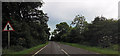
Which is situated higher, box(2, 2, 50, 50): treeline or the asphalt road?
box(2, 2, 50, 50): treeline

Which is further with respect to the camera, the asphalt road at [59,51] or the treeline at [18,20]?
the treeline at [18,20]

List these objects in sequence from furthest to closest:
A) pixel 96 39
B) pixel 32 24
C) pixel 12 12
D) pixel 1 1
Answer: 1. pixel 96 39
2. pixel 32 24
3. pixel 12 12
4. pixel 1 1

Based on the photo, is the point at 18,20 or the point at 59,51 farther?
the point at 18,20

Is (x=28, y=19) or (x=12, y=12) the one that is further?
(x=28, y=19)

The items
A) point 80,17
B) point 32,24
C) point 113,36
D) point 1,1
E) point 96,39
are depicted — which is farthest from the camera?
point 80,17

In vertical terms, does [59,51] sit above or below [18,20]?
below

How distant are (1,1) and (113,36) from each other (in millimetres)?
23583

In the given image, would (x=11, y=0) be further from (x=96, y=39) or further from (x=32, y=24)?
(x=96, y=39)

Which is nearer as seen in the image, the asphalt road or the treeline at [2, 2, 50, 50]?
the asphalt road

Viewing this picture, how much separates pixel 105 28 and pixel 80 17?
2918 centimetres

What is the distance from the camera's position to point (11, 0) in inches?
776

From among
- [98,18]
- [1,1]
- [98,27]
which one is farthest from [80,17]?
[1,1]

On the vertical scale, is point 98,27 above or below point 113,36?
above

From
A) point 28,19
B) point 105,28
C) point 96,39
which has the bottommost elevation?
point 96,39
